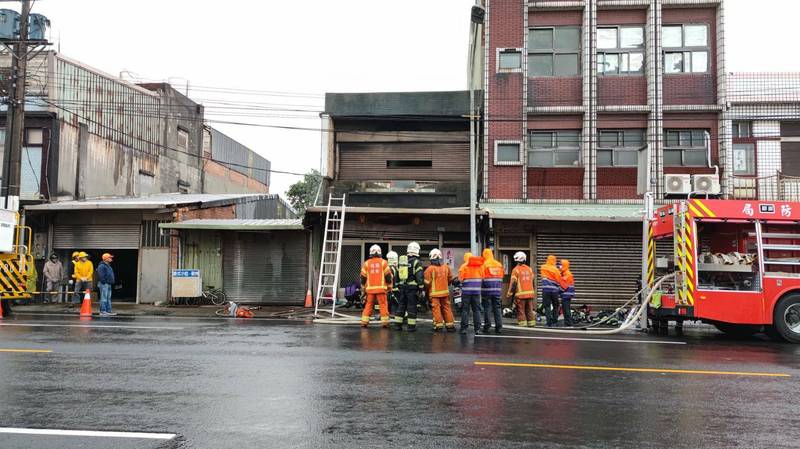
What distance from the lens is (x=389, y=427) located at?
16.1ft

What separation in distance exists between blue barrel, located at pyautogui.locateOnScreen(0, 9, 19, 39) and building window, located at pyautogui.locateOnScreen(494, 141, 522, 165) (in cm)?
1496

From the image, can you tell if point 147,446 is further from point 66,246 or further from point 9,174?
point 66,246

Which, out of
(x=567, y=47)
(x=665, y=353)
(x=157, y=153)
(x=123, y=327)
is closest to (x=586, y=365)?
(x=665, y=353)

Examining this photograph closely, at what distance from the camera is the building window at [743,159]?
59.6 feet

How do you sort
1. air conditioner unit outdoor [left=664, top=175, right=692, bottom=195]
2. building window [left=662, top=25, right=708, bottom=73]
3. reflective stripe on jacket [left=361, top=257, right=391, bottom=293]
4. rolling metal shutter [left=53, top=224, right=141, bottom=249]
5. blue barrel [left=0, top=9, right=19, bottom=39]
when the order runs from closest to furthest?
reflective stripe on jacket [left=361, top=257, right=391, bottom=293] → air conditioner unit outdoor [left=664, top=175, right=692, bottom=195] → blue barrel [left=0, top=9, right=19, bottom=39] → building window [left=662, top=25, right=708, bottom=73] → rolling metal shutter [left=53, top=224, right=141, bottom=249]

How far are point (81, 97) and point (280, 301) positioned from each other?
11.8 m

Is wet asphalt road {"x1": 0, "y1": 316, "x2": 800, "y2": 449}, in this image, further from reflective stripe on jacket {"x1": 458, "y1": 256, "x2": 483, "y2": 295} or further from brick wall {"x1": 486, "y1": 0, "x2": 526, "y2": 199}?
brick wall {"x1": 486, "y1": 0, "x2": 526, "y2": 199}

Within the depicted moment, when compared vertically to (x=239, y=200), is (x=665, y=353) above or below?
below

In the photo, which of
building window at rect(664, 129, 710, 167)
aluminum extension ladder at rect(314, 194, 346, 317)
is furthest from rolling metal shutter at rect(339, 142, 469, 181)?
building window at rect(664, 129, 710, 167)

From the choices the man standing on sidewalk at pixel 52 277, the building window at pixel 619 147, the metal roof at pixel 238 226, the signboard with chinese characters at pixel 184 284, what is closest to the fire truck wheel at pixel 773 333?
the building window at pixel 619 147

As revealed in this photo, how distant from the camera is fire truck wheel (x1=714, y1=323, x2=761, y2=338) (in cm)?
1210

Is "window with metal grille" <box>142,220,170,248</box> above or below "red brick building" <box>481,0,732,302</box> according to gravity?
below

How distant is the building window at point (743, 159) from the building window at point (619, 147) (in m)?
2.94

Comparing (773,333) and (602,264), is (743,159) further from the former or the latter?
(773,333)
